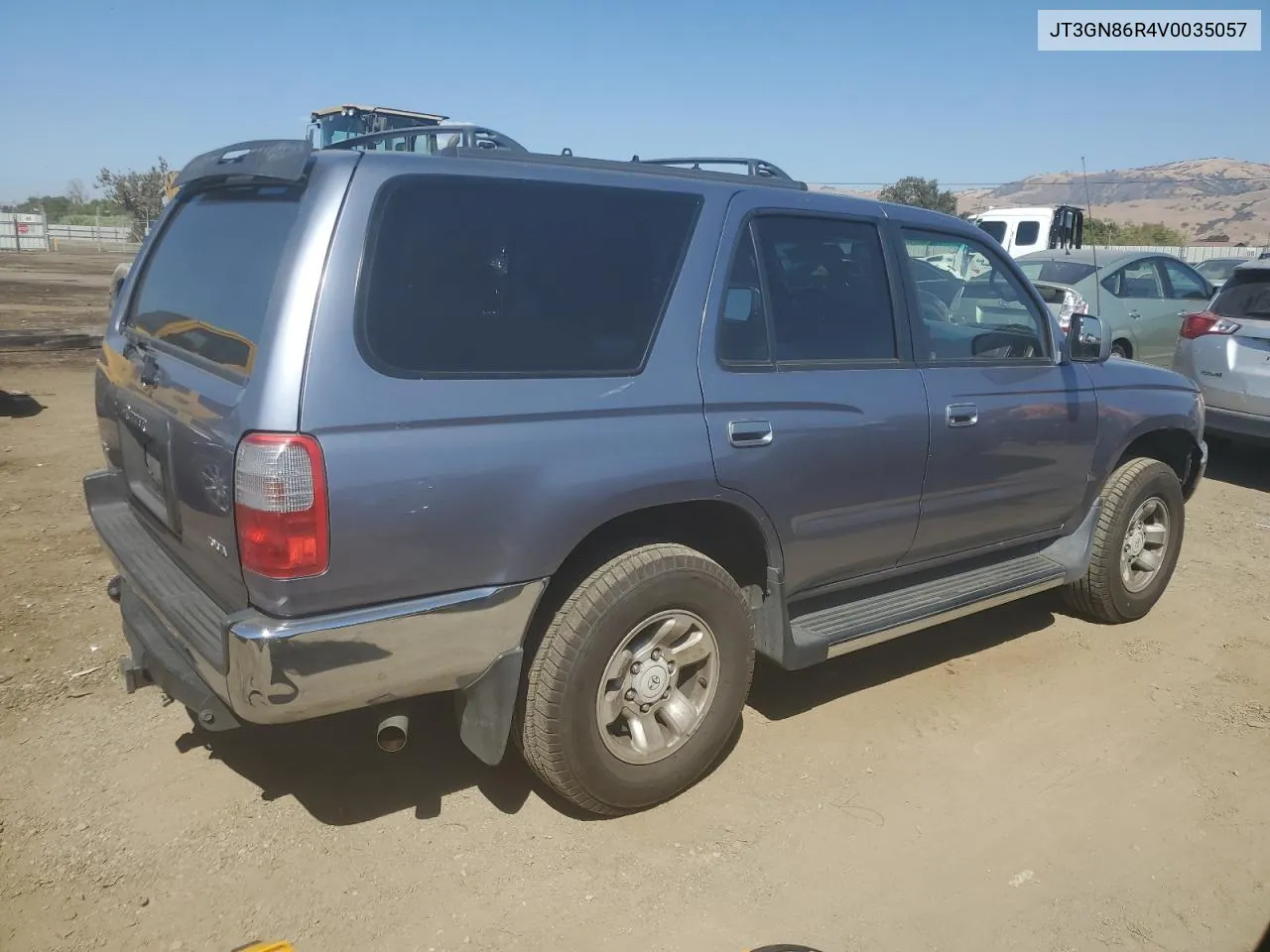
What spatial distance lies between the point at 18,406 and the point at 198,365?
23.5 ft

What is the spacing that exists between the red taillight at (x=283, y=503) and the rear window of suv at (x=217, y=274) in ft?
0.86

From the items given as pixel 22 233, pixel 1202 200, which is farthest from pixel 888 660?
pixel 1202 200

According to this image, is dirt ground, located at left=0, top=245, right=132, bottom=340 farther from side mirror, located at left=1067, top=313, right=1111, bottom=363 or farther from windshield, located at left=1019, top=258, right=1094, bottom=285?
windshield, located at left=1019, top=258, right=1094, bottom=285

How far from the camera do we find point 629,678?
3.09m

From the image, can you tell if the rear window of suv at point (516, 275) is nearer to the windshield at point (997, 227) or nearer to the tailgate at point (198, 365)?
the tailgate at point (198, 365)

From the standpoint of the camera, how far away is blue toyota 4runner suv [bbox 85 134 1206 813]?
245 cm

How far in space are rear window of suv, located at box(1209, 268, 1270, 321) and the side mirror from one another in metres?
4.20

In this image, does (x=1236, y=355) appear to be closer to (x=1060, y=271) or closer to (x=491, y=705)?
(x=1060, y=271)

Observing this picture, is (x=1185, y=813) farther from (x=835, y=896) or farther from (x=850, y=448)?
(x=850, y=448)

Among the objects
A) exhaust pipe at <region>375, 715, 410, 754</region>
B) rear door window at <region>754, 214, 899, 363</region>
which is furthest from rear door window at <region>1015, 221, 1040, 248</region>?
exhaust pipe at <region>375, 715, 410, 754</region>

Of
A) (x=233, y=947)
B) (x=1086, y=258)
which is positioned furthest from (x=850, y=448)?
(x=1086, y=258)

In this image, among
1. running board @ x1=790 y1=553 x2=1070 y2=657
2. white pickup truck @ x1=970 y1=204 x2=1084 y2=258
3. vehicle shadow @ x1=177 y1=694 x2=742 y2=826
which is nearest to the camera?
vehicle shadow @ x1=177 y1=694 x2=742 y2=826

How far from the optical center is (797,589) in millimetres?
3494

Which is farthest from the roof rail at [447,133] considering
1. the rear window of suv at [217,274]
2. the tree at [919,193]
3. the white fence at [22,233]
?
the white fence at [22,233]
